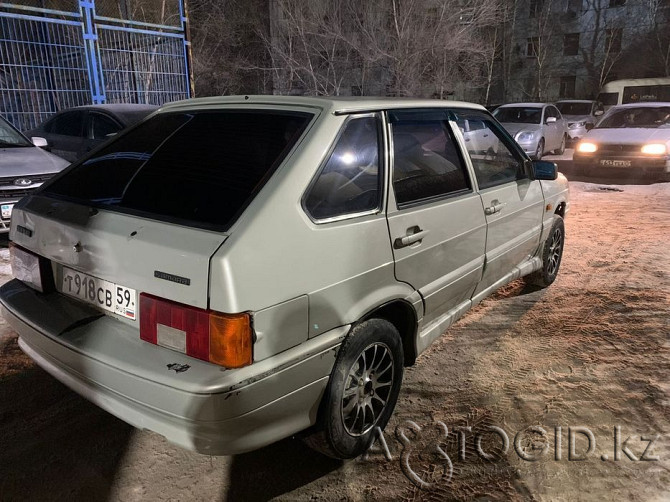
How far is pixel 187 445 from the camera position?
74.6 inches

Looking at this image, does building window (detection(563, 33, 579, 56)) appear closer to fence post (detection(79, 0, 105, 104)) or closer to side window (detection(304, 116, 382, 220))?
fence post (detection(79, 0, 105, 104))

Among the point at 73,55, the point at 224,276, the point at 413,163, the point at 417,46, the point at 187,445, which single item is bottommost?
the point at 187,445

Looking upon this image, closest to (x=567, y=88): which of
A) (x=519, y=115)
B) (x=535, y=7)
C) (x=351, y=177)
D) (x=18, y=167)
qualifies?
(x=535, y=7)

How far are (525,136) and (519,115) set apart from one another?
152 cm

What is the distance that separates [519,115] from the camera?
14016 millimetres

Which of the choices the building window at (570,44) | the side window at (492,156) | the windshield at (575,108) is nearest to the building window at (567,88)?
the building window at (570,44)

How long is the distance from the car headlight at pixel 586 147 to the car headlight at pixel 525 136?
1.99 meters

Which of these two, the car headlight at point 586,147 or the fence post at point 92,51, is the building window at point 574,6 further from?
the fence post at point 92,51

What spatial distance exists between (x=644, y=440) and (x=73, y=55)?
10.3 meters

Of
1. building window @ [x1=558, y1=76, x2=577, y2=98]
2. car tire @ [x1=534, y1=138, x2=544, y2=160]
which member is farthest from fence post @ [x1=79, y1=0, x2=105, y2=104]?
building window @ [x1=558, y1=76, x2=577, y2=98]

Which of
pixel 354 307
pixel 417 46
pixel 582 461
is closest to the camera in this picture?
pixel 354 307

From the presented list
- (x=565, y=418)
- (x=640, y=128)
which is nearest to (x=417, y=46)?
(x=640, y=128)

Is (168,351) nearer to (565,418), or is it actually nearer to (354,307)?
(354,307)

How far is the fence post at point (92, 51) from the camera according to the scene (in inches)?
360
